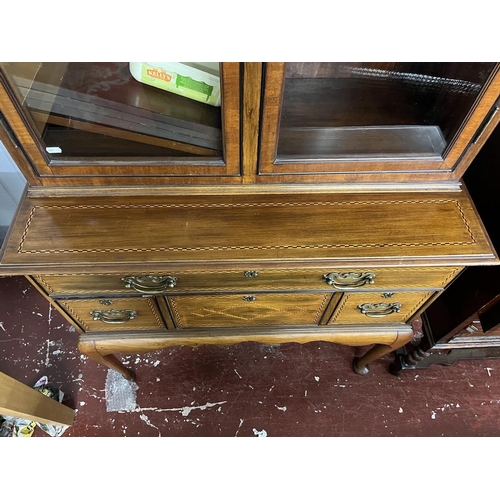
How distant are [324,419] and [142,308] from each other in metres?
0.65

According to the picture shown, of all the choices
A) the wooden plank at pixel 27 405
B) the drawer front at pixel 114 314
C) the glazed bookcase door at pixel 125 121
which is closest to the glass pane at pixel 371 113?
the glazed bookcase door at pixel 125 121

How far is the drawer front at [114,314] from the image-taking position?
2.72ft

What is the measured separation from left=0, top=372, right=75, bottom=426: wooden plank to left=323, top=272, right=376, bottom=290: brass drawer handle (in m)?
0.67

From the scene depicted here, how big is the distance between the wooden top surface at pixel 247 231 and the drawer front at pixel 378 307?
0.14 m

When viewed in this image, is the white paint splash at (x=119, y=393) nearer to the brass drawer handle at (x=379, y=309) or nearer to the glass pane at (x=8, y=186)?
the glass pane at (x=8, y=186)

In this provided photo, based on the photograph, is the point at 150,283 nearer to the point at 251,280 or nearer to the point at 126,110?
the point at 251,280

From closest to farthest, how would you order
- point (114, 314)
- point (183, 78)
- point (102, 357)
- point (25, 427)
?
1. point (183, 78)
2. point (114, 314)
3. point (102, 357)
4. point (25, 427)

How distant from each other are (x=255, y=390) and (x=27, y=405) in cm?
59

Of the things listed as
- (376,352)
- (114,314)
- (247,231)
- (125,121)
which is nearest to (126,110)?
(125,121)

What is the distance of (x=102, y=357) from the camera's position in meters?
1.02

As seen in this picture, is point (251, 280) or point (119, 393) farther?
point (119, 393)
